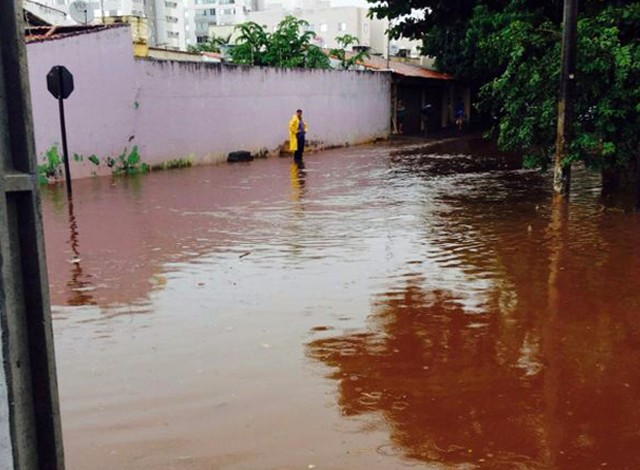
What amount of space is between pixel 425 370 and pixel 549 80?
27.9ft

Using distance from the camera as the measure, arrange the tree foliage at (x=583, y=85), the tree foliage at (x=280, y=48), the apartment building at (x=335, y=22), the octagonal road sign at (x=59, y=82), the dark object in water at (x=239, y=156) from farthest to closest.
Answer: the apartment building at (x=335, y=22), the tree foliage at (x=280, y=48), the dark object in water at (x=239, y=156), the octagonal road sign at (x=59, y=82), the tree foliage at (x=583, y=85)

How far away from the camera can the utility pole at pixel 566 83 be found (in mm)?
10914

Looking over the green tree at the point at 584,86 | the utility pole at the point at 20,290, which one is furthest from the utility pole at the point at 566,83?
the utility pole at the point at 20,290

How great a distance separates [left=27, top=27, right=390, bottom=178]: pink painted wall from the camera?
16500 mm

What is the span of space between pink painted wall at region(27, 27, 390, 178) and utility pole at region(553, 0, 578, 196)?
10.9 m

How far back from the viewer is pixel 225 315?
609cm

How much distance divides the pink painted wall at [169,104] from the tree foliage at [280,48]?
2.25 metres

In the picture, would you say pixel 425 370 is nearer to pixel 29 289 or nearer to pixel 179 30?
pixel 29 289

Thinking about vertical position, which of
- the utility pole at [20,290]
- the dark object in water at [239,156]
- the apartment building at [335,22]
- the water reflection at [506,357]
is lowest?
the water reflection at [506,357]

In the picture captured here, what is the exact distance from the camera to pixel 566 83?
1122 centimetres

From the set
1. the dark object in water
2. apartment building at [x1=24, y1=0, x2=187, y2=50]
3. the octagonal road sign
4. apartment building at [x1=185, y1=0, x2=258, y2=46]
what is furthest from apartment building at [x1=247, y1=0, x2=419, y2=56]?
the octagonal road sign

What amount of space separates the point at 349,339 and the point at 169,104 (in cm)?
1543

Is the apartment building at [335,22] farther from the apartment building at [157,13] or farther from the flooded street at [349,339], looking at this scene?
the flooded street at [349,339]

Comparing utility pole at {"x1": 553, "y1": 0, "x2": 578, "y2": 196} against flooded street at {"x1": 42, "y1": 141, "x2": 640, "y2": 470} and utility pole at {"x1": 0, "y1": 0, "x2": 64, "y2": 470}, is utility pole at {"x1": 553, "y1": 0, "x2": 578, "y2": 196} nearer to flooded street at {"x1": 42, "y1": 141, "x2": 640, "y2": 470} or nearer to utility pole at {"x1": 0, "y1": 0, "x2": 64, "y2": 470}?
flooded street at {"x1": 42, "y1": 141, "x2": 640, "y2": 470}
